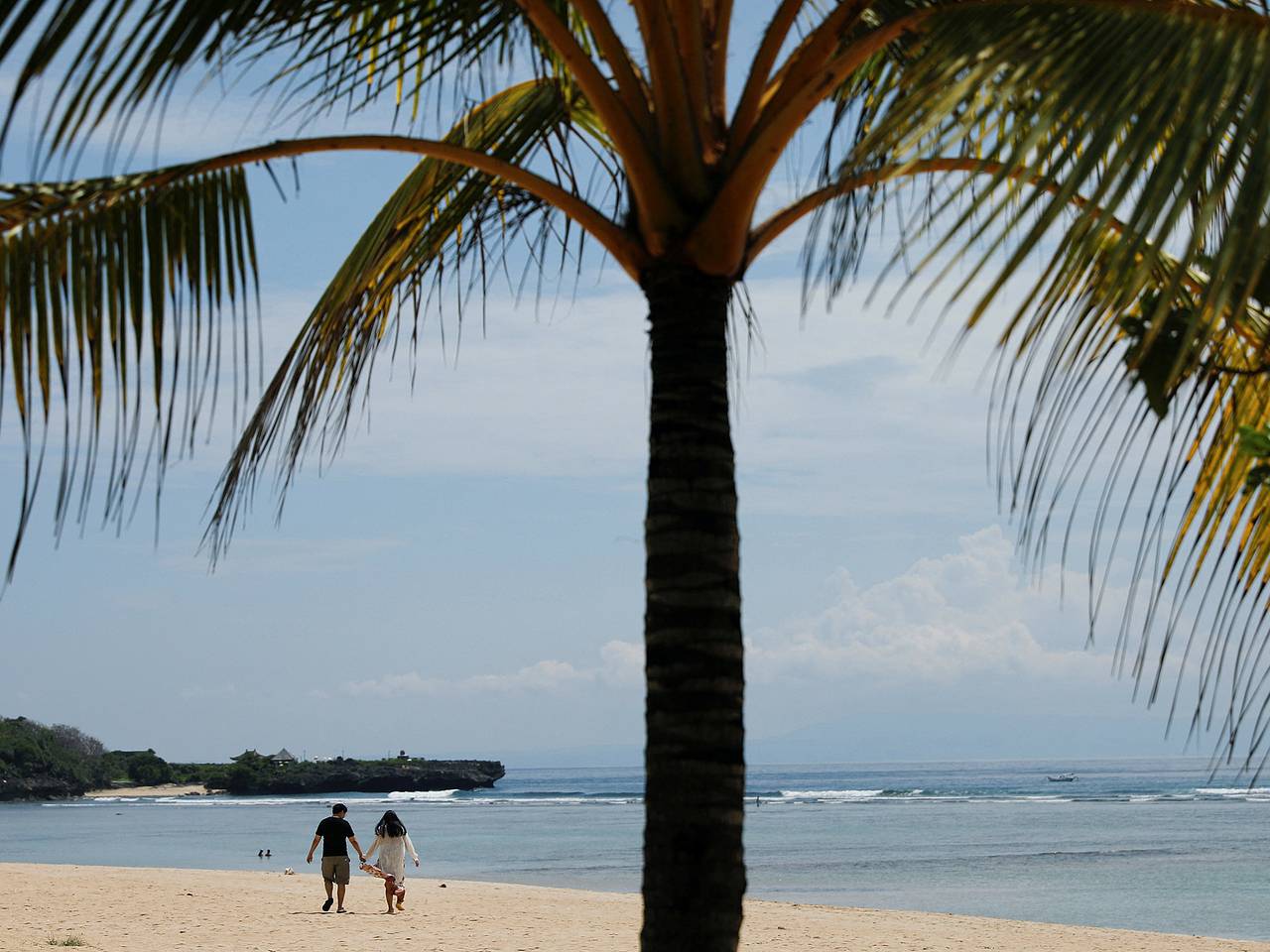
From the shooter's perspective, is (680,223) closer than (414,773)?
Yes

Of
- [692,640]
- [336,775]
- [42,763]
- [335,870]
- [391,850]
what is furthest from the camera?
[336,775]

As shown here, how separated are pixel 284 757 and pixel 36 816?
24.2m

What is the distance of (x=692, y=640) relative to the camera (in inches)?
136

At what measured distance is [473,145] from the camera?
4953 millimetres

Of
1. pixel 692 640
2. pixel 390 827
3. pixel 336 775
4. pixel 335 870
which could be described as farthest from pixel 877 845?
A: pixel 336 775

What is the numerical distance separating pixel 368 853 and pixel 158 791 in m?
75.1

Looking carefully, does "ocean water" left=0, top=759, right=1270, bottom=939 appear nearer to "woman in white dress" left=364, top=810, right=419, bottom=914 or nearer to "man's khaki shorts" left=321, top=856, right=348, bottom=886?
"woman in white dress" left=364, top=810, right=419, bottom=914

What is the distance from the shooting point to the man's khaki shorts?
15812mm

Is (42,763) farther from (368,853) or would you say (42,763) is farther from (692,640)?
(692,640)

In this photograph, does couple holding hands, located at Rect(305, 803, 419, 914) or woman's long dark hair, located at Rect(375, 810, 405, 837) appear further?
woman's long dark hair, located at Rect(375, 810, 405, 837)

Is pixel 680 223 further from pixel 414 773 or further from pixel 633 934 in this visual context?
pixel 414 773

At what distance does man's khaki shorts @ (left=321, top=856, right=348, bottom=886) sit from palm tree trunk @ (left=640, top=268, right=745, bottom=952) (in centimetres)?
1327

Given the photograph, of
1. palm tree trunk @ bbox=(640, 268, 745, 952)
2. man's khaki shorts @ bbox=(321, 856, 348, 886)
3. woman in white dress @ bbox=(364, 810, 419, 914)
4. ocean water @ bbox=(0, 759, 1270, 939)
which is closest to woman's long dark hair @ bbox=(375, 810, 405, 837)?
woman in white dress @ bbox=(364, 810, 419, 914)

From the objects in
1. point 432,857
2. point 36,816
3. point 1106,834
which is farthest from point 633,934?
point 36,816
